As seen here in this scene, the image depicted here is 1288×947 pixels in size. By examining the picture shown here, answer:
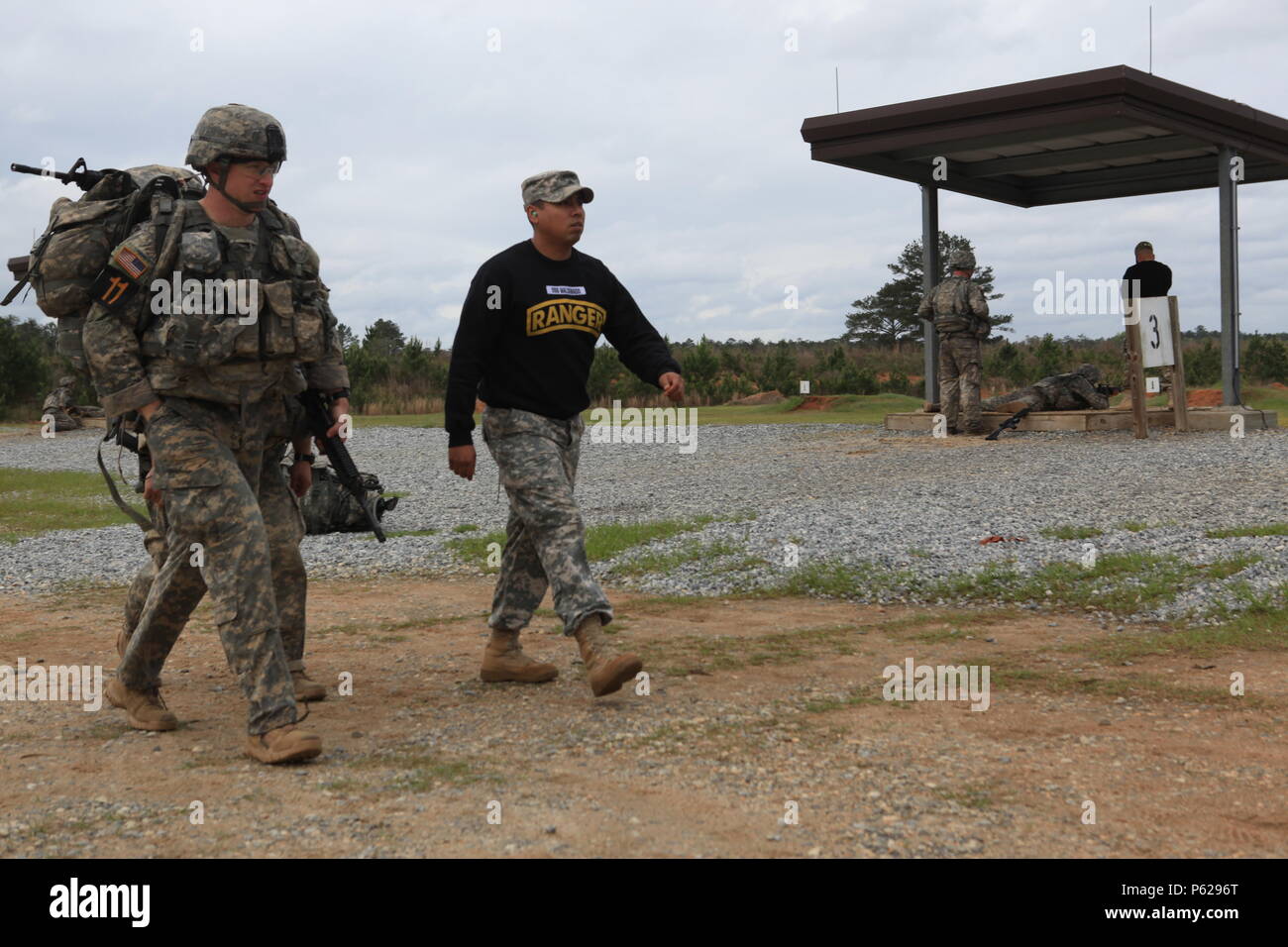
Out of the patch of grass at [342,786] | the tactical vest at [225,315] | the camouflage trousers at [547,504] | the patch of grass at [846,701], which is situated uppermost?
the tactical vest at [225,315]

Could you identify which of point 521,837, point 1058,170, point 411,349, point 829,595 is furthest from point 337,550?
point 411,349

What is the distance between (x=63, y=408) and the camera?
3431cm

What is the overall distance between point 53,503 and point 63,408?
67.4ft

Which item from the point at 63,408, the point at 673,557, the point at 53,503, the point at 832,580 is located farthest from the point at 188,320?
the point at 63,408

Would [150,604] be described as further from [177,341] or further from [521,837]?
[521,837]

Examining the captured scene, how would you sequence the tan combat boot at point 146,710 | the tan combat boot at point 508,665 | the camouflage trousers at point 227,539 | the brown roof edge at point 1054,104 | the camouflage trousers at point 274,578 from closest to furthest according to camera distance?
the camouflage trousers at point 227,539
the camouflage trousers at point 274,578
the tan combat boot at point 146,710
the tan combat boot at point 508,665
the brown roof edge at point 1054,104

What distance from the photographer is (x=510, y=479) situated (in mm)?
5398

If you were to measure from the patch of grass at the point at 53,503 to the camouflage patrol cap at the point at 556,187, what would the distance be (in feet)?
29.7

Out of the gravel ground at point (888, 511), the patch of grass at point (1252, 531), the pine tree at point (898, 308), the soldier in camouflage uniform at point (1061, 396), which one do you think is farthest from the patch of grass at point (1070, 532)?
the pine tree at point (898, 308)

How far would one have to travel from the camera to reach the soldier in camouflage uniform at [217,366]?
4535 millimetres

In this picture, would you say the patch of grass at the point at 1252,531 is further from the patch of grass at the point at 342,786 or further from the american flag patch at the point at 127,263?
the american flag patch at the point at 127,263

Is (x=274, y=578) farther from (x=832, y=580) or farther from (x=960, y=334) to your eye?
(x=960, y=334)
